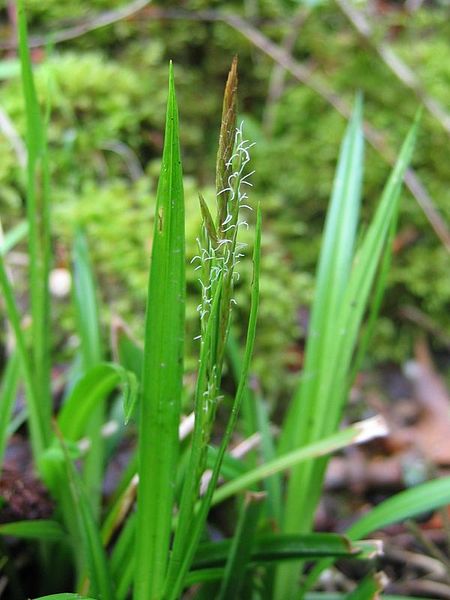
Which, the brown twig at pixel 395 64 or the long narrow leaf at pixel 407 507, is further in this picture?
the brown twig at pixel 395 64

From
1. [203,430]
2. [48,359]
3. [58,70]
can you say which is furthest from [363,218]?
[203,430]

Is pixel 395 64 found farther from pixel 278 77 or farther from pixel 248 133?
pixel 248 133

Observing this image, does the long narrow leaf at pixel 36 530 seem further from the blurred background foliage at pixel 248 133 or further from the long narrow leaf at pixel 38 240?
the blurred background foliage at pixel 248 133

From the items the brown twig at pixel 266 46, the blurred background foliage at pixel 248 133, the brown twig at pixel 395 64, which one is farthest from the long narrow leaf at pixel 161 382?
the brown twig at pixel 395 64

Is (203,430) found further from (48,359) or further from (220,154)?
(48,359)

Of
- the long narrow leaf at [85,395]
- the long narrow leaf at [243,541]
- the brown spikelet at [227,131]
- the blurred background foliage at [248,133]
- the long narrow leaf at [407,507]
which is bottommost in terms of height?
the long narrow leaf at [407,507]

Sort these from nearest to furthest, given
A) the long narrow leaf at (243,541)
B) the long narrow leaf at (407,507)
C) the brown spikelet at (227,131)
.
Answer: the brown spikelet at (227,131) < the long narrow leaf at (243,541) < the long narrow leaf at (407,507)
